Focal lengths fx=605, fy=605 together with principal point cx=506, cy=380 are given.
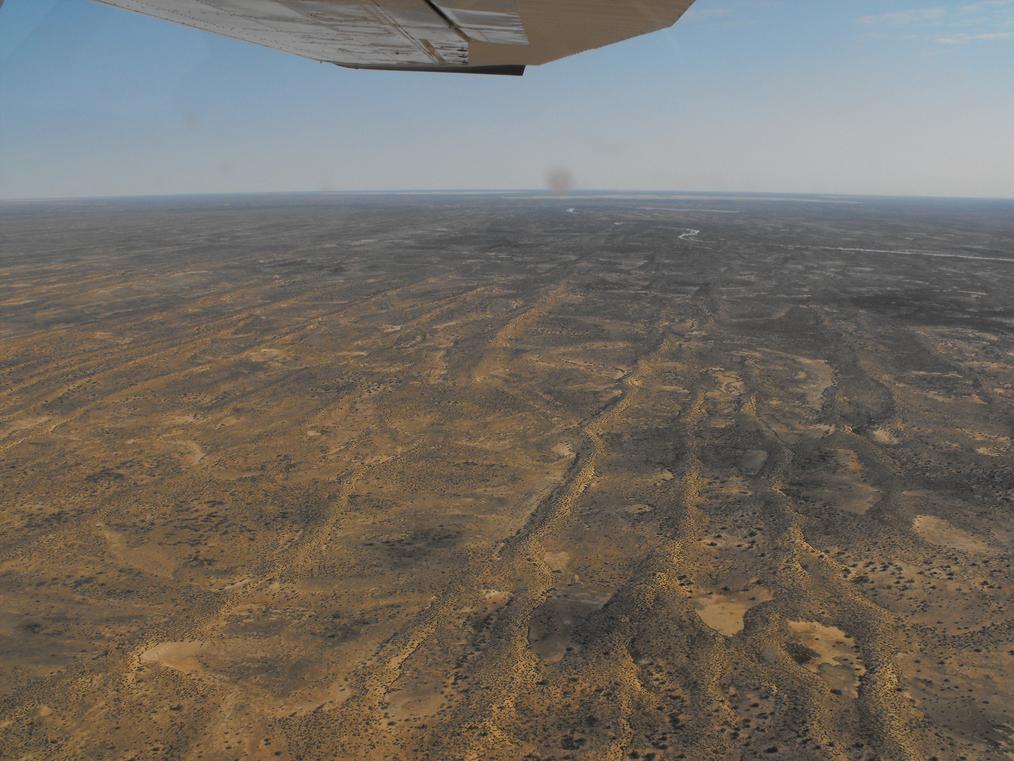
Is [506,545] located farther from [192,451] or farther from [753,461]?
[192,451]

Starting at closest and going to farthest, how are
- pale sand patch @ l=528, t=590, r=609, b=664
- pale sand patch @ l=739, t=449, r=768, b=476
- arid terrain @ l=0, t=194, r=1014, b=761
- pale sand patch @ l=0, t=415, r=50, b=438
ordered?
arid terrain @ l=0, t=194, r=1014, b=761, pale sand patch @ l=528, t=590, r=609, b=664, pale sand patch @ l=739, t=449, r=768, b=476, pale sand patch @ l=0, t=415, r=50, b=438

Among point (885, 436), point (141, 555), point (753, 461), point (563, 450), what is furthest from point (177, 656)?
point (885, 436)

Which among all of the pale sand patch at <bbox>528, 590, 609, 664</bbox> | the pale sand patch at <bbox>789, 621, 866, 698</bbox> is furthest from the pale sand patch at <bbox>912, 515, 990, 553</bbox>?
the pale sand patch at <bbox>528, 590, 609, 664</bbox>

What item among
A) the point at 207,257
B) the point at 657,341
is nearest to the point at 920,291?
the point at 657,341

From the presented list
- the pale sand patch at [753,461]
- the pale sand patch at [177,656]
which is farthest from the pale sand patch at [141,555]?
the pale sand patch at [753,461]

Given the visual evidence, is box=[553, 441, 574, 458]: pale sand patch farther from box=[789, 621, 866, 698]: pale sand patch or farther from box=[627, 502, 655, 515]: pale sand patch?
box=[789, 621, 866, 698]: pale sand patch

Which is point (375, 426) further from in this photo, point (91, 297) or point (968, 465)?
point (91, 297)
